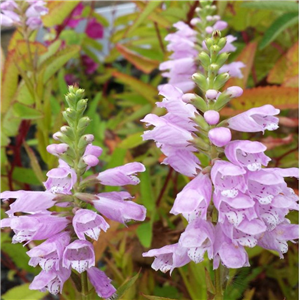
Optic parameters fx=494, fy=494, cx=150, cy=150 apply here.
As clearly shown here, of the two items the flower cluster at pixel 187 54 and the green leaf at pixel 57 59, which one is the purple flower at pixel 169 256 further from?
the green leaf at pixel 57 59

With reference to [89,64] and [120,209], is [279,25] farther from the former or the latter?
[89,64]

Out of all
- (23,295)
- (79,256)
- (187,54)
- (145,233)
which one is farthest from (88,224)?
(187,54)

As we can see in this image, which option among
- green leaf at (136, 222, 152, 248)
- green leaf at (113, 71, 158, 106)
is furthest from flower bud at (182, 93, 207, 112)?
green leaf at (113, 71, 158, 106)

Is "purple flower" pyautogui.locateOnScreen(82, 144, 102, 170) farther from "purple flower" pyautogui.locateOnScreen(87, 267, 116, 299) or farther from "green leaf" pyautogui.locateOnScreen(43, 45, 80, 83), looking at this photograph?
Answer: "green leaf" pyautogui.locateOnScreen(43, 45, 80, 83)

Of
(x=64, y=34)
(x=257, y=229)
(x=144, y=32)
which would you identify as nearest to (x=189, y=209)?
(x=257, y=229)

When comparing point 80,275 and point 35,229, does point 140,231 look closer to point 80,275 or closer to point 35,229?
point 80,275

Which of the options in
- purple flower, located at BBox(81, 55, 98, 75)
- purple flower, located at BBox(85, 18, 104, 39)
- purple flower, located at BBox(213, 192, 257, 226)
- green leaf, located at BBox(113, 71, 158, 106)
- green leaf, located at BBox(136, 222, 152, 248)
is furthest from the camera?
purple flower, located at BBox(81, 55, 98, 75)

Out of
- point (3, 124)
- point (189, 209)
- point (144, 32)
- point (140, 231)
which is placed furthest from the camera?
point (144, 32)
